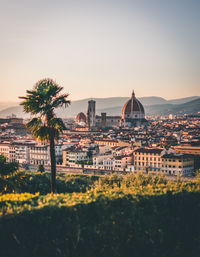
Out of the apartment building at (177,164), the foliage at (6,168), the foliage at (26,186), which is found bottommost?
the apartment building at (177,164)

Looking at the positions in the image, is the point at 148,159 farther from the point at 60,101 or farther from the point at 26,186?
the point at 60,101

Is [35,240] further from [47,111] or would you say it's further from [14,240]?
[47,111]

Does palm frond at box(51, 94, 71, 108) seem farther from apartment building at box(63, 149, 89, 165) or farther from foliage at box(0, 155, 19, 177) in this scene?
apartment building at box(63, 149, 89, 165)

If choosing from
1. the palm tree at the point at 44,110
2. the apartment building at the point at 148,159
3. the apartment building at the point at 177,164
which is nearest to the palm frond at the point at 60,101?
the palm tree at the point at 44,110

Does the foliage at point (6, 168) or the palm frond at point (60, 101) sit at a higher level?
the palm frond at point (60, 101)

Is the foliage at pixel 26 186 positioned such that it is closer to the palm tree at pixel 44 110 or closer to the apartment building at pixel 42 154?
the palm tree at pixel 44 110

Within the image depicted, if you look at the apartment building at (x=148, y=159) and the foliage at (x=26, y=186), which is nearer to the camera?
the foliage at (x=26, y=186)

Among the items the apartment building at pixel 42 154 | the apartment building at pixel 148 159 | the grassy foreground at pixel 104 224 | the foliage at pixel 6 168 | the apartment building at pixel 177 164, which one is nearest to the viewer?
the grassy foreground at pixel 104 224

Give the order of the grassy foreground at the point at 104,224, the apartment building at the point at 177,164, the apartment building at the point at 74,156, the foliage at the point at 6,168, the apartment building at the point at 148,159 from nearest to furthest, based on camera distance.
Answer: the grassy foreground at the point at 104,224, the foliage at the point at 6,168, the apartment building at the point at 177,164, the apartment building at the point at 148,159, the apartment building at the point at 74,156

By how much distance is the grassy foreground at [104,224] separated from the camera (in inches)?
536

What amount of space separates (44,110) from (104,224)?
6.11m

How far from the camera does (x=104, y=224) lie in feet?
49.0

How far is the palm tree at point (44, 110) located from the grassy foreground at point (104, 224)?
132 inches

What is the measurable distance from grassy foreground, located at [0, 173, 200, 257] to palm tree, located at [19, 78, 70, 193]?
11.0ft
